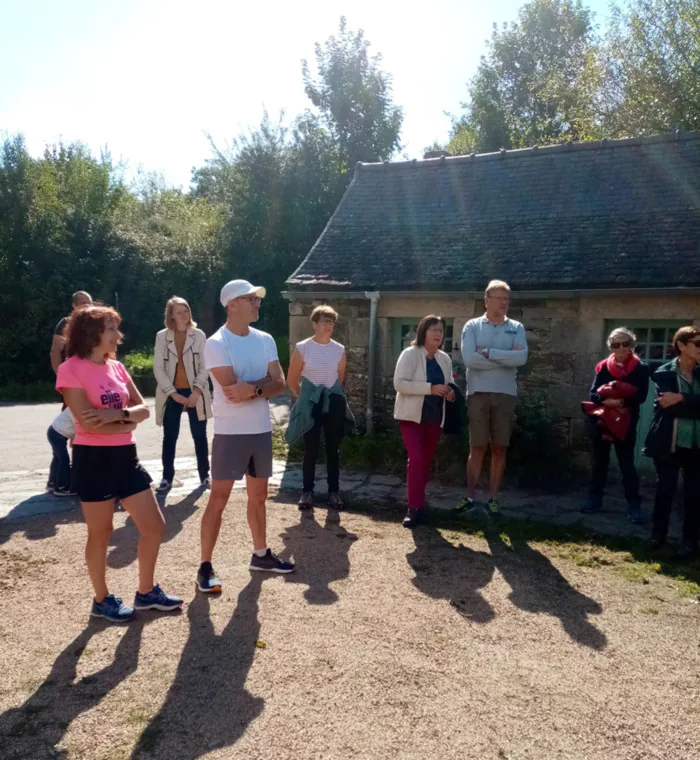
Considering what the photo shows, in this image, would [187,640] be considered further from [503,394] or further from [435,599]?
[503,394]

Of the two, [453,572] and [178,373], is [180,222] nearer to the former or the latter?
[178,373]

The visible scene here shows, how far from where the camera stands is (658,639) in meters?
3.71

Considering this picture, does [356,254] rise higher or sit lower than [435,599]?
higher

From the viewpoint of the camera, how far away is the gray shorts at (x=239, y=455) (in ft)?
13.5

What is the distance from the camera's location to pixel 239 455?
4164 millimetres

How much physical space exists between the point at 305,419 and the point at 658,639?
331 centimetres

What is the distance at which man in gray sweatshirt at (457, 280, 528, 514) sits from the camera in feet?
19.1

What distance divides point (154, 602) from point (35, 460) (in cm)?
536

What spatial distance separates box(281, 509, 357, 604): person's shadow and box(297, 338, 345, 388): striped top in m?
1.25

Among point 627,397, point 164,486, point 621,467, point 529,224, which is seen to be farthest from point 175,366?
point 529,224

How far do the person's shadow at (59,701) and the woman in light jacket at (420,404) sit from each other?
9.21 ft

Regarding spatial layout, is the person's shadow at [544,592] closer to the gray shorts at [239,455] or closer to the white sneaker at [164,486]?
the gray shorts at [239,455]

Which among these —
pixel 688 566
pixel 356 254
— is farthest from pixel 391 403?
pixel 688 566

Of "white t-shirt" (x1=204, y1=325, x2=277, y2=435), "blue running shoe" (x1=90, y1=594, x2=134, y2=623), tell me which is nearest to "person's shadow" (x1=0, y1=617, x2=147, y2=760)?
"blue running shoe" (x1=90, y1=594, x2=134, y2=623)
